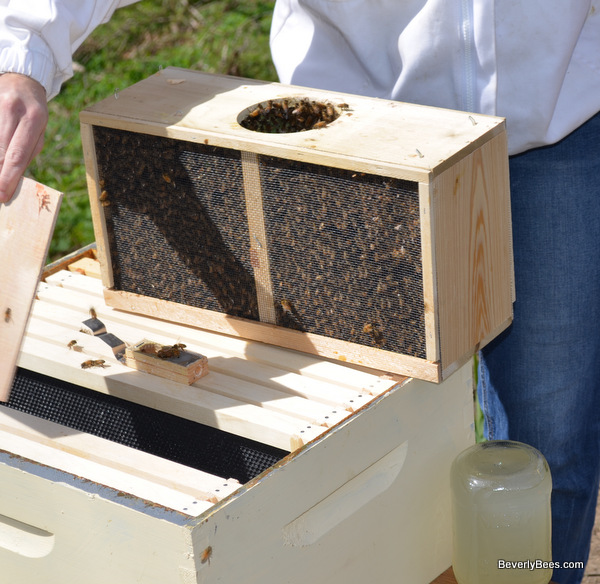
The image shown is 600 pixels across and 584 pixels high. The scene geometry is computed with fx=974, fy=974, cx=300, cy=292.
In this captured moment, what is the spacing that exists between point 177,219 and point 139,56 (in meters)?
3.44

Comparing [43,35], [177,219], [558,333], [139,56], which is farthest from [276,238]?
[139,56]

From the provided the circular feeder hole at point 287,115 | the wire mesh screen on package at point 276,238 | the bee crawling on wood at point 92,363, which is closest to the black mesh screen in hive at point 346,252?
the wire mesh screen on package at point 276,238

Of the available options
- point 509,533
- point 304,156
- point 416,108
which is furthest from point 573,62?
point 509,533

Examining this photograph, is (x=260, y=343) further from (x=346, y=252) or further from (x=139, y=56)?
(x=139, y=56)

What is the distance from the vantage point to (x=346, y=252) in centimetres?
136

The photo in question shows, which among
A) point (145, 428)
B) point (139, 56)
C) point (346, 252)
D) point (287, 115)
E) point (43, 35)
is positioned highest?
point (43, 35)

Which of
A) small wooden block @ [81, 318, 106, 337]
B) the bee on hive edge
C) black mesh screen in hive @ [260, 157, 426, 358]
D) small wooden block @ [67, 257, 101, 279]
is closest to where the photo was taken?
the bee on hive edge

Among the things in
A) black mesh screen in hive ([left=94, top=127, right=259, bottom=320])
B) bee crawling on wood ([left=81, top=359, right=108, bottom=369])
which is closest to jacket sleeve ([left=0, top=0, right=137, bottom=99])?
black mesh screen in hive ([left=94, top=127, right=259, bottom=320])

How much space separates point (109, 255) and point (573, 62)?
812 mm

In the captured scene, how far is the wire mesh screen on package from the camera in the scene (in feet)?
4.34

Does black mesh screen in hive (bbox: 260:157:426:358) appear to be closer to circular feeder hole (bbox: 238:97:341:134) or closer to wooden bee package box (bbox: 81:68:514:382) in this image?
wooden bee package box (bbox: 81:68:514:382)

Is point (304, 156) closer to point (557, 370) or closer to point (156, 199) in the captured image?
point (156, 199)

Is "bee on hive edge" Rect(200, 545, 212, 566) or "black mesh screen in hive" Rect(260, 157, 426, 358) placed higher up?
"black mesh screen in hive" Rect(260, 157, 426, 358)

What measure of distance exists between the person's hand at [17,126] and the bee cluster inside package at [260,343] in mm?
164
